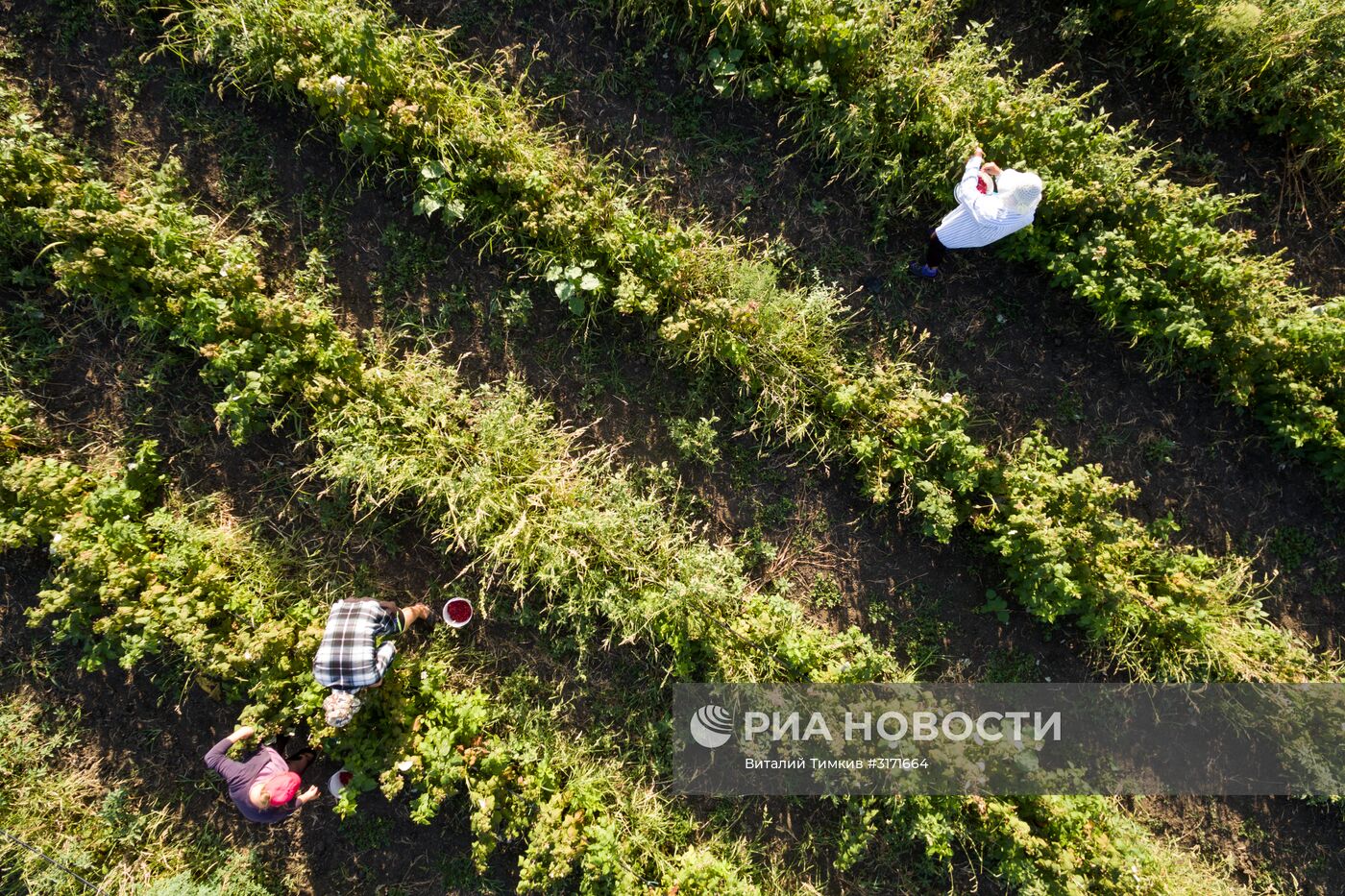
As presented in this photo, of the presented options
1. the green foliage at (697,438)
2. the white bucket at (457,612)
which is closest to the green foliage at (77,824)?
the white bucket at (457,612)

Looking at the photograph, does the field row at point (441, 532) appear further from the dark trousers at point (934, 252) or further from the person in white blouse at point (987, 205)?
the person in white blouse at point (987, 205)

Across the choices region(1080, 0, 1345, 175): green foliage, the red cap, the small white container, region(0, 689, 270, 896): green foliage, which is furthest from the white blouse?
region(0, 689, 270, 896): green foliage

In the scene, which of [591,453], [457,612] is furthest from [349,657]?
[591,453]

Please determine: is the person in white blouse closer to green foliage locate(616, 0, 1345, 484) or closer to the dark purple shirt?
green foliage locate(616, 0, 1345, 484)

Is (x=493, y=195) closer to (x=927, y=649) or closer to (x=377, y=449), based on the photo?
(x=377, y=449)

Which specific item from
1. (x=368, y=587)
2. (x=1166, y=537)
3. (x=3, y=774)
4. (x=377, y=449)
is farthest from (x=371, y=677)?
(x=1166, y=537)

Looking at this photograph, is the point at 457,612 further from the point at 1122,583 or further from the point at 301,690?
the point at 1122,583
